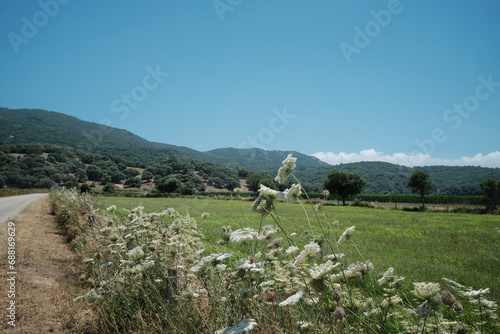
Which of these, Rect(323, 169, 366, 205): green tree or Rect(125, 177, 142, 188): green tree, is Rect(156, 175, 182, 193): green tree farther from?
Rect(323, 169, 366, 205): green tree

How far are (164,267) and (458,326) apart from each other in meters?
2.92

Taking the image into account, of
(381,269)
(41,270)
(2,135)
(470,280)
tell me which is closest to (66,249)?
(41,270)

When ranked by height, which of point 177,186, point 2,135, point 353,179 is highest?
point 2,135

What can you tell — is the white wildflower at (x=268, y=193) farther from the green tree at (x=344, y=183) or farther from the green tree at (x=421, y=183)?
the green tree at (x=344, y=183)

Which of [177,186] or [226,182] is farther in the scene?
[226,182]

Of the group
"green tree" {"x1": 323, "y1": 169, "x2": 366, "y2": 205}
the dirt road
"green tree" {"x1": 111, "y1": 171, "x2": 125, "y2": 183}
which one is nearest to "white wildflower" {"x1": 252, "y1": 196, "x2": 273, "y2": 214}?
the dirt road

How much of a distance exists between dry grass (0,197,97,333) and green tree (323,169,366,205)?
159ft

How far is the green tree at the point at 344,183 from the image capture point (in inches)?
1965

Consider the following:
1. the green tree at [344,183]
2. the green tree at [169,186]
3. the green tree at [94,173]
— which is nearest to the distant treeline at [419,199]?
the green tree at [344,183]

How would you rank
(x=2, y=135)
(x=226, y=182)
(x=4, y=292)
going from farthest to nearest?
(x=2, y=135), (x=226, y=182), (x=4, y=292)

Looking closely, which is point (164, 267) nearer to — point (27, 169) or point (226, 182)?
point (27, 169)

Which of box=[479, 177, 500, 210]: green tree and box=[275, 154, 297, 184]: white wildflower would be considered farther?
box=[479, 177, 500, 210]: green tree

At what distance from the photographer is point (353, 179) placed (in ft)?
164

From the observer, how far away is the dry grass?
3.08 meters
